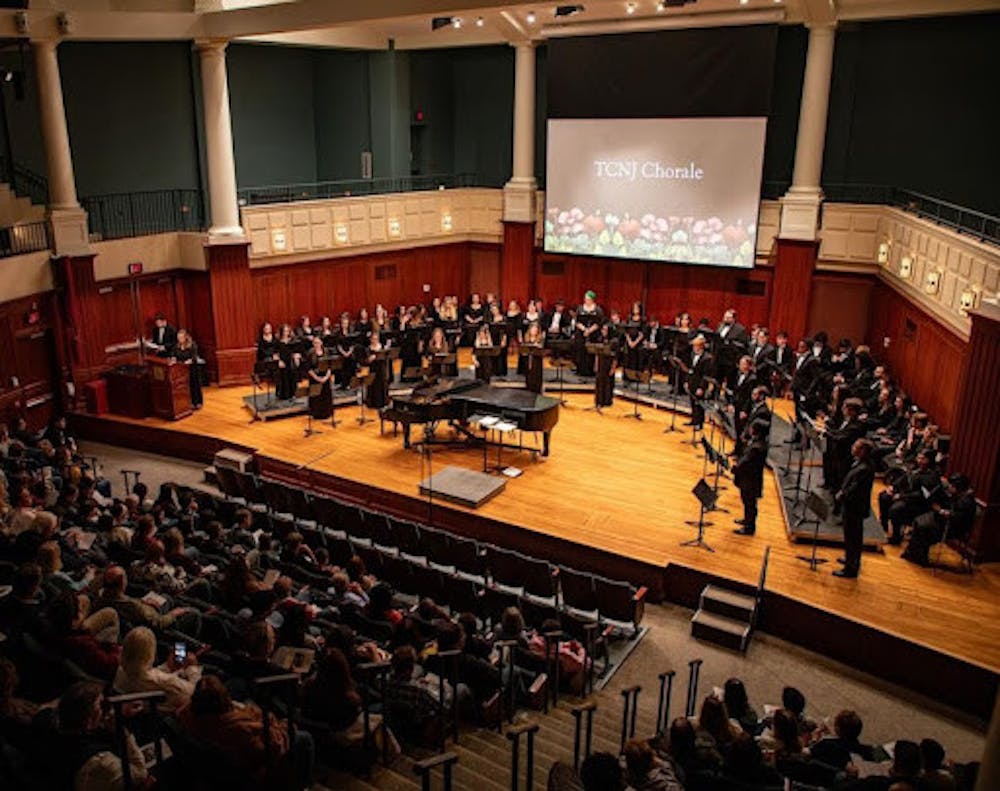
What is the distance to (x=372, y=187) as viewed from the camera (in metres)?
20.6

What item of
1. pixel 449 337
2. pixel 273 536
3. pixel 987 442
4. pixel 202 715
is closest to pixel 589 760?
pixel 202 715

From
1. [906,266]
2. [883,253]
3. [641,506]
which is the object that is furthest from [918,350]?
[641,506]

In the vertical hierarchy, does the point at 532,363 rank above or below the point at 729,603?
above

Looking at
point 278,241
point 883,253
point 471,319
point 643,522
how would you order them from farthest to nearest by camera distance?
point 471,319 < point 278,241 < point 883,253 < point 643,522

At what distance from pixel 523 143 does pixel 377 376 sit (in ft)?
23.4

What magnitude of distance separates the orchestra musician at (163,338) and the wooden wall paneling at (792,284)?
11633 millimetres

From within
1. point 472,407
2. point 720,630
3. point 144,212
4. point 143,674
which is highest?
point 144,212

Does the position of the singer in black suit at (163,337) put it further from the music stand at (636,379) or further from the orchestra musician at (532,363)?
the music stand at (636,379)

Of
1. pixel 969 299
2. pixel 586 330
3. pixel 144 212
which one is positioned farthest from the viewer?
pixel 144 212

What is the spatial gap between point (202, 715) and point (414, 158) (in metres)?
18.7

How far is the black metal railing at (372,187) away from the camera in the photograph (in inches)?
778

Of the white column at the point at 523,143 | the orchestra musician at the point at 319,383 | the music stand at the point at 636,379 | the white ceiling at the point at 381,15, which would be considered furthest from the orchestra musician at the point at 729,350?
the orchestra musician at the point at 319,383

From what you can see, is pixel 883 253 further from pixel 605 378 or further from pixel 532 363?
pixel 532 363

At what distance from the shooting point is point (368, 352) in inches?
623
